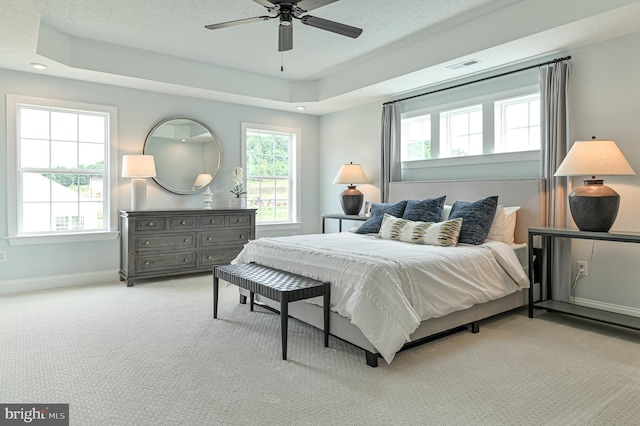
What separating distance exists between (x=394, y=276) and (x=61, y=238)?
13.6ft

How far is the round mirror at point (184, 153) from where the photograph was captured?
5.45m

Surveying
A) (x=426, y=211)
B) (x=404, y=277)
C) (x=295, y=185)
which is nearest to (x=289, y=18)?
(x=404, y=277)

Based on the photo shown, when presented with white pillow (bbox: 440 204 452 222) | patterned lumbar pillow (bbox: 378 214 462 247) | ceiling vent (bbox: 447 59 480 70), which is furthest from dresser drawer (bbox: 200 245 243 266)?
ceiling vent (bbox: 447 59 480 70)

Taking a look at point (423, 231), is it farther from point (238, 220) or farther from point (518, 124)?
point (238, 220)

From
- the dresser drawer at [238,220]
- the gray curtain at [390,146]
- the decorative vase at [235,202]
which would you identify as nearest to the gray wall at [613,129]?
the gray curtain at [390,146]

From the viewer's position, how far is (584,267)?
3.76 metres

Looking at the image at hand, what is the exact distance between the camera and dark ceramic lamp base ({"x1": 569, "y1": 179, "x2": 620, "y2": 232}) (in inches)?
126

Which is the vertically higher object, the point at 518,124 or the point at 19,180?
the point at 518,124

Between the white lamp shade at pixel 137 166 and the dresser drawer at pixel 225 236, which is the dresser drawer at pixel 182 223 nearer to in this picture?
the dresser drawer at pixel 225 236

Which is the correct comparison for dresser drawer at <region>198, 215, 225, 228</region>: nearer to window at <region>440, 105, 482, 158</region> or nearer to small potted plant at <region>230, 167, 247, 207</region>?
small potted plant at <region>230, 167, 247, 207</region>

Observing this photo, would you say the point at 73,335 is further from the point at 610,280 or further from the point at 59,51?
the point at 610,280

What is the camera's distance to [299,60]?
5.12m

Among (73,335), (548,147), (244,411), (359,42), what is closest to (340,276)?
(244,411)

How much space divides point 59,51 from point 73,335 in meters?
2.96
